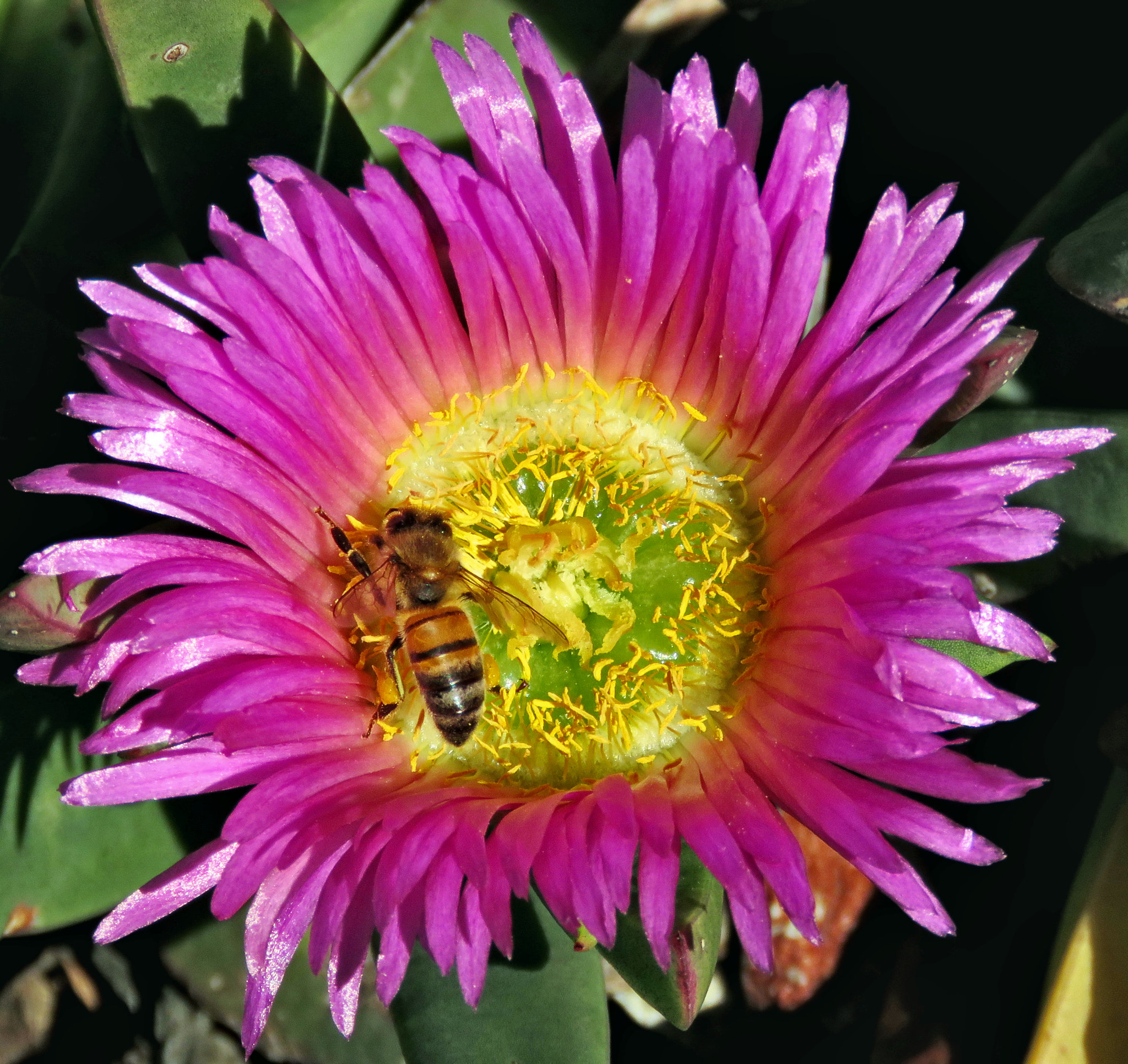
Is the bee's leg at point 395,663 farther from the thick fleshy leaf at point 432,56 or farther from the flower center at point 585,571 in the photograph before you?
the thick fleshy leaf at point 432,56

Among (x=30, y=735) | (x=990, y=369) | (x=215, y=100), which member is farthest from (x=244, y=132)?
(x=990, y=369)

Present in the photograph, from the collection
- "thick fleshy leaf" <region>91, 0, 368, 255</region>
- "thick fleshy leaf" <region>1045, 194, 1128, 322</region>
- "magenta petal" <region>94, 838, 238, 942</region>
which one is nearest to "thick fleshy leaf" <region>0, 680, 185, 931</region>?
"magenta petal" <region>94, 838, 238, 942</region>

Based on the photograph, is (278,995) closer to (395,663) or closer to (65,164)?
(395,663)

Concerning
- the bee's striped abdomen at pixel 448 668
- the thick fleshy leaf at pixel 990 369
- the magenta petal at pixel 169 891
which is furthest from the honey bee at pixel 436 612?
the thick fleshy leaf at pixel 990 369

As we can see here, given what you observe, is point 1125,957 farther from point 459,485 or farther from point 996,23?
point 996,23

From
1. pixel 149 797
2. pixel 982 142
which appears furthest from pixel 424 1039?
pixel 982 142

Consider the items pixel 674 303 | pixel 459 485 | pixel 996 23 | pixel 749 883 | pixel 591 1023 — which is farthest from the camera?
pixel 996 23
